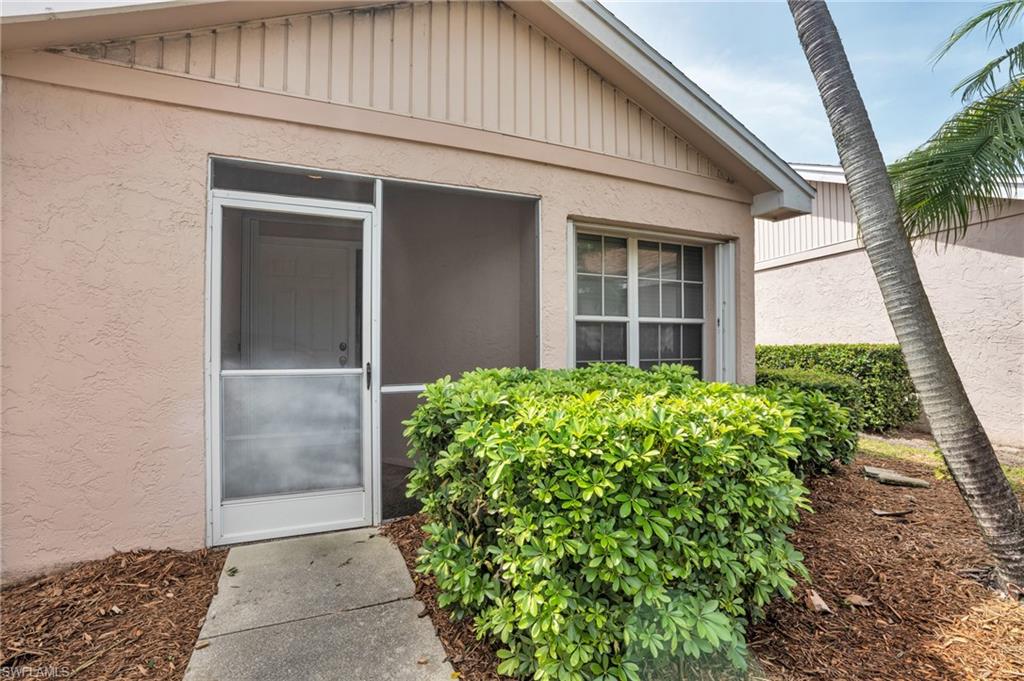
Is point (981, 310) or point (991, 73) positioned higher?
point (991, 73)

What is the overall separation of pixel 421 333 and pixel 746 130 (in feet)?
14.0

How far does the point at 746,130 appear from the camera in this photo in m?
4.78

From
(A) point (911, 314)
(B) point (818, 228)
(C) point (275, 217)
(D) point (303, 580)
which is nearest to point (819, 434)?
(A) point (911, 314)

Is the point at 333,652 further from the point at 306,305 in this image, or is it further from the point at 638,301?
the point at 638,301

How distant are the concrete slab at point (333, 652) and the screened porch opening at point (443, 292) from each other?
2895 mm

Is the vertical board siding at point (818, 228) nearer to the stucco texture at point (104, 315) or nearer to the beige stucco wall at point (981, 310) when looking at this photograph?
the beige stucco wall at point (981, 310)

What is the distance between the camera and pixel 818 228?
9648 mm

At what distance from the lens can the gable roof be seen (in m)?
2.82

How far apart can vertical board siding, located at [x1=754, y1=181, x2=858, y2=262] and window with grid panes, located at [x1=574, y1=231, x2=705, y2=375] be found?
4945mm

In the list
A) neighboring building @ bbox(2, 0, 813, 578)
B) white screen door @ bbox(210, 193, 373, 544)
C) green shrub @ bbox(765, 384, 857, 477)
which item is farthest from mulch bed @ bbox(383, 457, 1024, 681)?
neighboring building @ bbox(2, 0, 813, 578)

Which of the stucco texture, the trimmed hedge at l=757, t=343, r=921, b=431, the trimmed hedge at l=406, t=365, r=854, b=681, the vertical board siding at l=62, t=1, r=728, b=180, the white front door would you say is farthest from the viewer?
the trimmed hedge at l=757, t=343, r=921, b=431

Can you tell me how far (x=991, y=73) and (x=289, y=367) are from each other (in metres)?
6.28

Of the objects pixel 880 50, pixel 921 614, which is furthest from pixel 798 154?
pixel 921 614

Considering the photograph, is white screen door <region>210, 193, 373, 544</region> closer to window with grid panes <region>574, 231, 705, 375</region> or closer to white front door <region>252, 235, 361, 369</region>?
white front door <region>252, 235, 361, 369</region>
